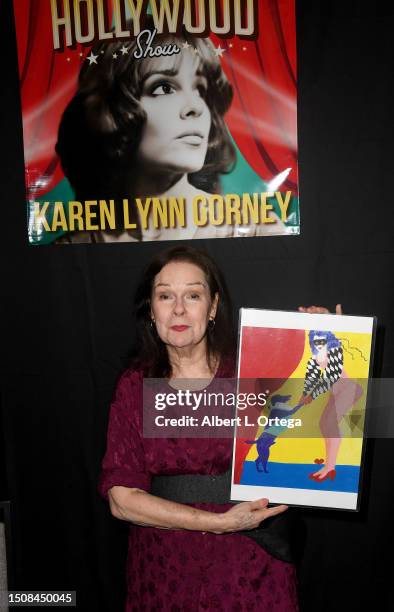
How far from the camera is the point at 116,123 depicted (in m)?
2.24

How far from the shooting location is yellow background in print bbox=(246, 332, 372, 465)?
61.9 inches

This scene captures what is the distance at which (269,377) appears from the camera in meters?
1.60

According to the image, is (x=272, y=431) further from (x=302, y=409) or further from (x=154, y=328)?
(x=154, y=328)

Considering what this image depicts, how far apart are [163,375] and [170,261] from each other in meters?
0.31

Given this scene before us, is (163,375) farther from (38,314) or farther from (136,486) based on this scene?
(38,314)

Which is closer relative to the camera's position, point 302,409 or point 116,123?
point 302,409

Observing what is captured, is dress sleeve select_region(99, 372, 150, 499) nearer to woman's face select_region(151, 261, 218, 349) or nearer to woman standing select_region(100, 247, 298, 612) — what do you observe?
woman standing select_region(100, 247, 298, 612)

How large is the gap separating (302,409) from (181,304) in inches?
16.5

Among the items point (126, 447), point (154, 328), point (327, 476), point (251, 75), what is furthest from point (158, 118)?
point (327, 476)

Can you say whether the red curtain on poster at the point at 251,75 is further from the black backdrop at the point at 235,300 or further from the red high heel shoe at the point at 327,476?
the red high heel shoe at the point at 327,476

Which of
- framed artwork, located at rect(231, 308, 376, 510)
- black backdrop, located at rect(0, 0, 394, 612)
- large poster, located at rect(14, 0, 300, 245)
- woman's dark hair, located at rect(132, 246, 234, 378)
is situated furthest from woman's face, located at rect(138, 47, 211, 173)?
framed artwork, located at rect(231, 308, 376, 510)

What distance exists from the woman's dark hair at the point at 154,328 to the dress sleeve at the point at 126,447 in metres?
0.09

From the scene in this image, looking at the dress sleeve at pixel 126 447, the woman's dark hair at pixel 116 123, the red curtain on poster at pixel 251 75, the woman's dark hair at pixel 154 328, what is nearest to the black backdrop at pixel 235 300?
the red curtain on poster at pixel 251 75

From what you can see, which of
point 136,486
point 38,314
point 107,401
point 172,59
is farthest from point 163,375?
point 172,59
